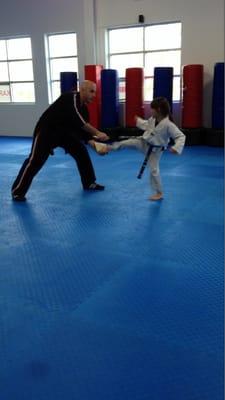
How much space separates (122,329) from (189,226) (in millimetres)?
1939

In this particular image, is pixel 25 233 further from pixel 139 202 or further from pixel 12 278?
pixel 139 202

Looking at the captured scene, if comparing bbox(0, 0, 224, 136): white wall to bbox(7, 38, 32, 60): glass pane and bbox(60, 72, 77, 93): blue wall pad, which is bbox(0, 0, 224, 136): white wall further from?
bbox(60, 72, 77, 93): blue wall pad

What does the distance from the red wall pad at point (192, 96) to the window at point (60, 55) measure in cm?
A: 349

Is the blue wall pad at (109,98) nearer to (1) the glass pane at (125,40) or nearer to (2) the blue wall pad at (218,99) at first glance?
(1) the glass pane at (125,40)

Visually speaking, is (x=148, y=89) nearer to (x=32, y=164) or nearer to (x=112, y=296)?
(x=32, y=164)

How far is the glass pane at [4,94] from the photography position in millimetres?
12620

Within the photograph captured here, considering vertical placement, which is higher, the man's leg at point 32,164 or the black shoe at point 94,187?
the man's leg at point 32,164

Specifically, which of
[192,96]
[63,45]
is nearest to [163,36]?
[192,96]

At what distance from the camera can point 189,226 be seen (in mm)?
4129

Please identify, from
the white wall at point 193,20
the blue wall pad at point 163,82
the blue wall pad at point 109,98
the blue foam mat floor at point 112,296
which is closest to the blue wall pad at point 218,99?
the white wall at point 193,20

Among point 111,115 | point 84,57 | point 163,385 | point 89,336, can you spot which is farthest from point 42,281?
point 84,57

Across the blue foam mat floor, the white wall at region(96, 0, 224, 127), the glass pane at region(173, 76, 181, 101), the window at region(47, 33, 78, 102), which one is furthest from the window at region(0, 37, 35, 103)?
the blue foam mat floor

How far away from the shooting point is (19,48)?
39.6ft

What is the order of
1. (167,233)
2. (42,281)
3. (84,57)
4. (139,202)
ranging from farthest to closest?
1. (84,57)
2. (139,202)
3. (167,233)
4. (42,281)
